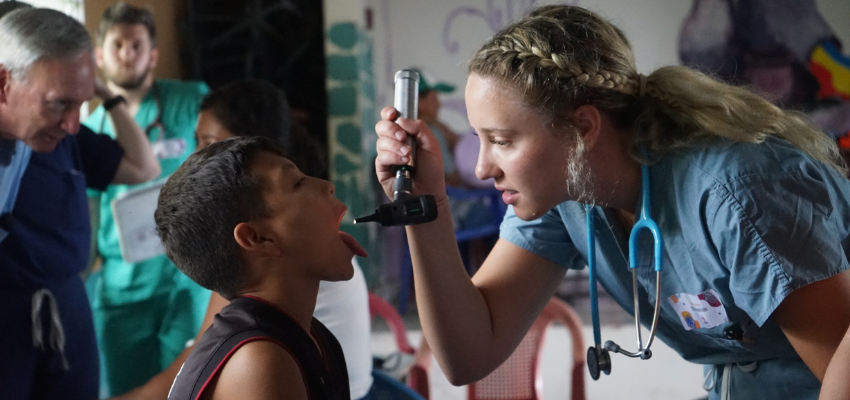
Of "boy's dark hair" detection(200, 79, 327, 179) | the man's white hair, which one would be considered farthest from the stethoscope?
the man's white hair

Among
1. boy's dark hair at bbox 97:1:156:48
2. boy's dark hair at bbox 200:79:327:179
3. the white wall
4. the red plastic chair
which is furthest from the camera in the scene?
the white wall

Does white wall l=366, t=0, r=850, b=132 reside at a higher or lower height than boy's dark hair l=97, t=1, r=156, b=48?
lower

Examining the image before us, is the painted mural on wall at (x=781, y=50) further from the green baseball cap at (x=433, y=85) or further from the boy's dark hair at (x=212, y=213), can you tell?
the boy's dark hair at (x=212, y=213)

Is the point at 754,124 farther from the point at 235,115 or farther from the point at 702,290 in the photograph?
the point at 235,115

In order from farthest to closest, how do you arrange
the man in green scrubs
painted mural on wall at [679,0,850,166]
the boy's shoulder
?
painted mural on wall at [679,0,850,166] → the man in green scrubs → the boy's shoulder

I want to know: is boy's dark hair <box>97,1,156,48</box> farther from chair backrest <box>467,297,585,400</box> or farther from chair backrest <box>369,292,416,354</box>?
chair backrest <box>467,297,585,400</box>

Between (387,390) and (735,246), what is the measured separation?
29.0 inches

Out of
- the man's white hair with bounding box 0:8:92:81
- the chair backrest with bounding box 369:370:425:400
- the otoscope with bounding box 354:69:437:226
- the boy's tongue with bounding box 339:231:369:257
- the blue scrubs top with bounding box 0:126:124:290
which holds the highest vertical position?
the man's white hair with bounding box 0:8:92:81

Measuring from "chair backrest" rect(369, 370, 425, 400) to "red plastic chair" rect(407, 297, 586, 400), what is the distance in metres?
0.41

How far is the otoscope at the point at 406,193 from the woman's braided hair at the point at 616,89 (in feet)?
0.41

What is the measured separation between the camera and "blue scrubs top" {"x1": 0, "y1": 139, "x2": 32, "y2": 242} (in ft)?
4.47

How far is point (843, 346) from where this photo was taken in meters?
0.88

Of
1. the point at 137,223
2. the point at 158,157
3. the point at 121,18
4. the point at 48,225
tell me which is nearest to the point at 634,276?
the point at 48,225

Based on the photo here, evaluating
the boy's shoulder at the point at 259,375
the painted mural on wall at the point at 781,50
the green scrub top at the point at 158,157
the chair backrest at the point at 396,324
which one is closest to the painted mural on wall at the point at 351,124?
the green scrub top at the point at 158,157
